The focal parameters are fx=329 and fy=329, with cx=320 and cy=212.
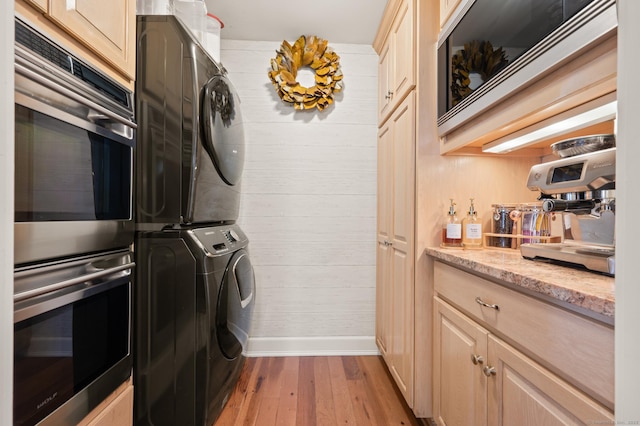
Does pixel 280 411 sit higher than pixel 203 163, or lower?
lower

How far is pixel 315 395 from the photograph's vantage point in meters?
1.89

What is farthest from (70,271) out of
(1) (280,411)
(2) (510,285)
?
(1) (280,411)

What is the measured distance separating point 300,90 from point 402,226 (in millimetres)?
1315

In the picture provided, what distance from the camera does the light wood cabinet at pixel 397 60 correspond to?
5.50 ft

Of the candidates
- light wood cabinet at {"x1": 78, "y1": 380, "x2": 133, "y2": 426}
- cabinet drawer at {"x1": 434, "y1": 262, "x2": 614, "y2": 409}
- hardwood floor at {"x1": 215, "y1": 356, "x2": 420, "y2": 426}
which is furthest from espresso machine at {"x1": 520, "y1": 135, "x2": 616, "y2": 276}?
light wood cabinet at {"x1": 78, "y1": 380, "x2": 133, "y2": 426}

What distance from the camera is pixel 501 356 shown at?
952 millimetres

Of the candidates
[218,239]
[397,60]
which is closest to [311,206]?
[218,239]

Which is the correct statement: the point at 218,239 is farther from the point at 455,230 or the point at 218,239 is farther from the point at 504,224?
the point at 504,224

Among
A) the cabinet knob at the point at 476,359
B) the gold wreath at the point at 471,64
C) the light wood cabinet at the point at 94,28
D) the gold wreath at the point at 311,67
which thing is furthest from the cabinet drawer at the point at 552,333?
the gold wreath at the point at 311,67

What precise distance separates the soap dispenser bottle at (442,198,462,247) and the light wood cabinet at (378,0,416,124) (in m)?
0.67

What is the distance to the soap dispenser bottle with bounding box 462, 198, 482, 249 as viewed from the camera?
146 cm

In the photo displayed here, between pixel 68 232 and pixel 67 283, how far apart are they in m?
0.13

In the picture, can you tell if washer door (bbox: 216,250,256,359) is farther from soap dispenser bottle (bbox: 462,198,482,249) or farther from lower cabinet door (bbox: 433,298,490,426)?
soap dispenser bottle (bbox: 462,198,482,249)

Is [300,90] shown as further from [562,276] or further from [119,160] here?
[562,276]
